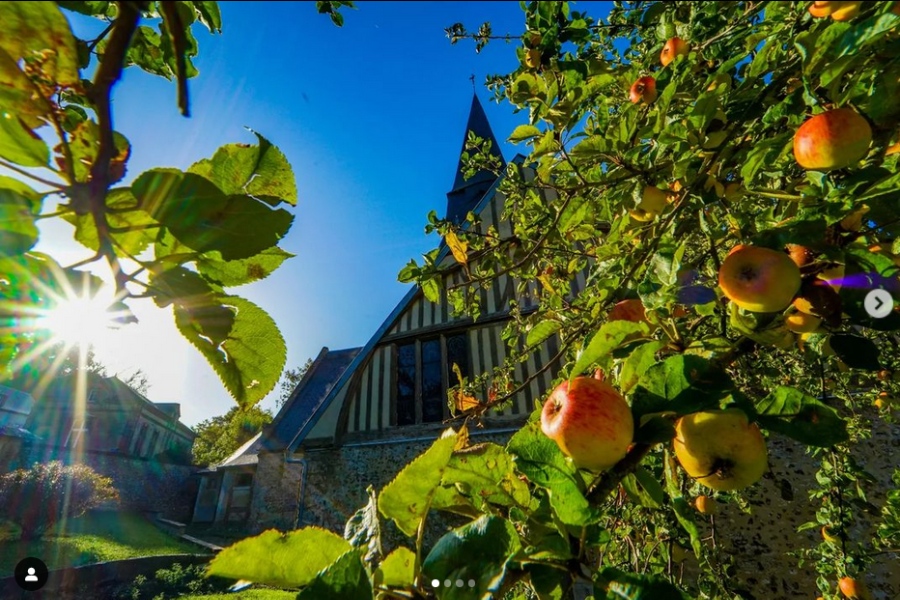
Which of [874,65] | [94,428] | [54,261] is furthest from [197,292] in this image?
[94,428]

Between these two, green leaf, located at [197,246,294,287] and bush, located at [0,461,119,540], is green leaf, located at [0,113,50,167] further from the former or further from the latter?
bush, located at [0,461,119,540]

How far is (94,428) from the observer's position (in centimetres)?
2030

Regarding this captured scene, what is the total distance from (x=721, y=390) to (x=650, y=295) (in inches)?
14.5

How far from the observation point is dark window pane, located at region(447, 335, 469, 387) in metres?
7.12

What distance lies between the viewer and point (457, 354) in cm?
738

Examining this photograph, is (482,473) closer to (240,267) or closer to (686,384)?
(686,384)

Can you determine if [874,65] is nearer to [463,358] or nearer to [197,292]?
[197,292]

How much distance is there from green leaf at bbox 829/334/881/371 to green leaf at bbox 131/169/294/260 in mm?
1074

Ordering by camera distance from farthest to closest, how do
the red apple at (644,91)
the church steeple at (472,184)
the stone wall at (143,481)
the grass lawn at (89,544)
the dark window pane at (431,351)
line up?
the stone wall at (143,481), the church steeple at (472,184), the grass lawn at (89,544), the dark window pane at (431,351), the red apple at (644,91)

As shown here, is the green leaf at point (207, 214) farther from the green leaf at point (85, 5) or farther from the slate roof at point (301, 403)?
the slate roof at point (301, 403)

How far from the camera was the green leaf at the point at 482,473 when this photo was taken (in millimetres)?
646

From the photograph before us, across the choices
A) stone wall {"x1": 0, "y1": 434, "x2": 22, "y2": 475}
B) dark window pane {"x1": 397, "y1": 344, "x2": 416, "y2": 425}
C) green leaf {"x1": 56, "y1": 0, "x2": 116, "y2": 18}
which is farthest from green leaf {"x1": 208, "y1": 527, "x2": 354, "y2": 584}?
stone wall {"x1": 0, "y1": 434, "x2": 22, "y2": 475}

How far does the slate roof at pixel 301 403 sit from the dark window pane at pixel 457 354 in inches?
277

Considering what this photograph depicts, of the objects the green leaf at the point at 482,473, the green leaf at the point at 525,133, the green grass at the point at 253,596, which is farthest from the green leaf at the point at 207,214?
the green grass at the point at 253,596
